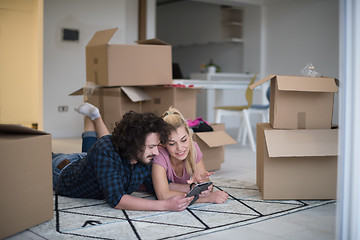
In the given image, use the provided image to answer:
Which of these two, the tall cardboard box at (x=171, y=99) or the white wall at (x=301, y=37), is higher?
the white wall at (x=301, y=37)

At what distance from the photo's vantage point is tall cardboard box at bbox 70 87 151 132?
344 cm

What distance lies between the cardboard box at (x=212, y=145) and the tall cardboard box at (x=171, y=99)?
0.43 metres

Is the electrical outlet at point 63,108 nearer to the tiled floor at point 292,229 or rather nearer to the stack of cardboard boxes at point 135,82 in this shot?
the stack of cardboard boxes at point 135,82

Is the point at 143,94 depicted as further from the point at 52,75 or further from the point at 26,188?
the point at 52,75

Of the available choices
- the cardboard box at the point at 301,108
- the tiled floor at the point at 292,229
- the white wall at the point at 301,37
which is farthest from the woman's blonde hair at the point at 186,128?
the white wall at the point at 301,37

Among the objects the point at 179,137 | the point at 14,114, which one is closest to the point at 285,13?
the point at 14,114

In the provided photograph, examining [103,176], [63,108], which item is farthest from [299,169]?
[63,108]

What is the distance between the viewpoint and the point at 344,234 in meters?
1.39

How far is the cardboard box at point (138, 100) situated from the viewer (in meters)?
3.46

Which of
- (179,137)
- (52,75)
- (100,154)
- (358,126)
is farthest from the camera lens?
(52,75)

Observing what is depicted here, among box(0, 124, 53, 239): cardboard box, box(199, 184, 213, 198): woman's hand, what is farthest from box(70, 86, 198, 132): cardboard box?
box(0, 124, 53, 239): cardboard box

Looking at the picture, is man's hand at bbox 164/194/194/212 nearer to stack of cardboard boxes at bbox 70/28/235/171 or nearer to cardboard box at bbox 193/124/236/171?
cardboard box at bbox 193/124/236/171

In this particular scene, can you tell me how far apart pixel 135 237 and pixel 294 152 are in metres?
0.98

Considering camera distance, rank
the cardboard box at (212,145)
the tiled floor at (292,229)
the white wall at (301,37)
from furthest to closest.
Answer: the white wall at (301,37) → the cardboard box at (212,145) → the tiled floor at (292,229)
